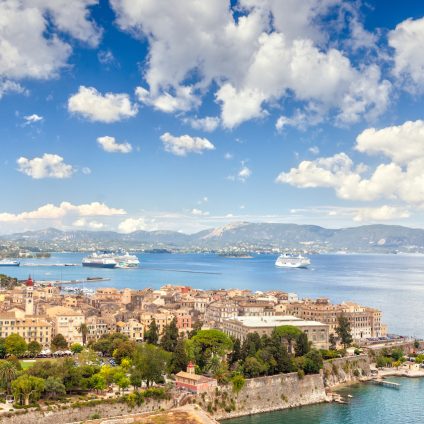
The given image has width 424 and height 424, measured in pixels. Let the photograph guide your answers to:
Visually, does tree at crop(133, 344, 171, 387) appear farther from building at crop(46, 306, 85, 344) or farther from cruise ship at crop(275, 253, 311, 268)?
cruise ship at crop(275, 253, 311, 268)

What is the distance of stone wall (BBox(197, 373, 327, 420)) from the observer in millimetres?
33094

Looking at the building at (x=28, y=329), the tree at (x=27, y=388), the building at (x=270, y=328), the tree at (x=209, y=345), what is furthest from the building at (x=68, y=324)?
the tree at (x=27, y=388)

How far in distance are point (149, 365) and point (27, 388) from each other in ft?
23.3

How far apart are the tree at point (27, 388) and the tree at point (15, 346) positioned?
35.2 feet

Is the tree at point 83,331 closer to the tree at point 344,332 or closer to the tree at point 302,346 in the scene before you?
the tree at point 302,346

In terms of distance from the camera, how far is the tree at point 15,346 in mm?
39969

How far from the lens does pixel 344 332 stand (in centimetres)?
4969

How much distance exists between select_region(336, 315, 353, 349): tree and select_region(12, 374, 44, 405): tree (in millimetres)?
27924

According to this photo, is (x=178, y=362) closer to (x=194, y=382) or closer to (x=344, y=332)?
(x=194, y=382)

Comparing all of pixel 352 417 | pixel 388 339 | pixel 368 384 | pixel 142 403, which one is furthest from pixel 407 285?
pixel 142 403

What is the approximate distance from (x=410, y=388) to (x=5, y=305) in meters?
38.7

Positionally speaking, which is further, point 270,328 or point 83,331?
point 83,331

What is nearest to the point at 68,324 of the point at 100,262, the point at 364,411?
the point at 364,411

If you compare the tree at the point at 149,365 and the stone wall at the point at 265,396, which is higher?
the tree at the point at 149,365
